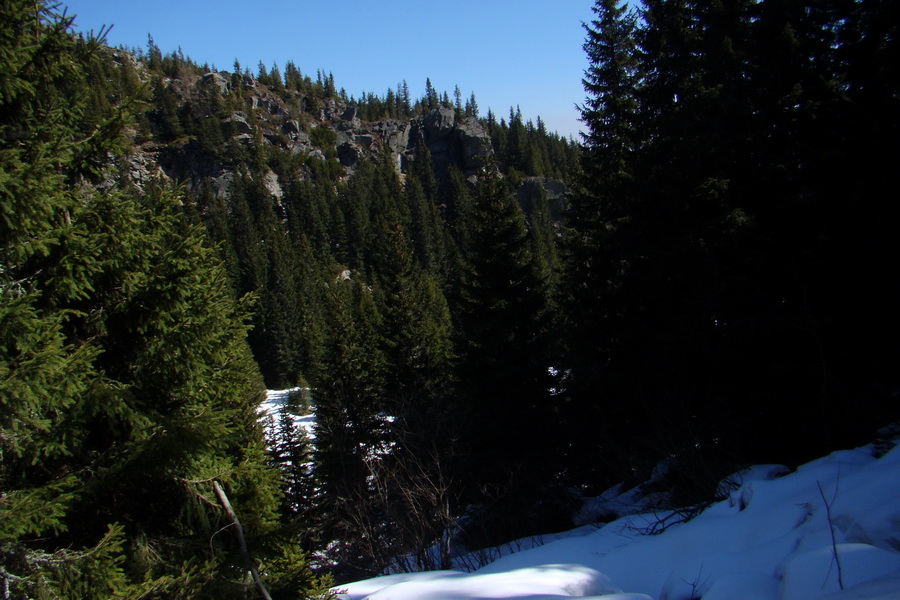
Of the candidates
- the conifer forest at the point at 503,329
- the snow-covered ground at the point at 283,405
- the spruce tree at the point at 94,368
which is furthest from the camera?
the snow-covered ground at the point at 283,405

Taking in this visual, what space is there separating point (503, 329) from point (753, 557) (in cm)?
947

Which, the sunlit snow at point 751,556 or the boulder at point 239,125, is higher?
the boulder at point 239,125

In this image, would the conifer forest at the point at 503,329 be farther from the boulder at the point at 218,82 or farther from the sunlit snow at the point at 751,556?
the boulder at the point at 218,82

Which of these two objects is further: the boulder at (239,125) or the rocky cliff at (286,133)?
the boulder at (239,125)

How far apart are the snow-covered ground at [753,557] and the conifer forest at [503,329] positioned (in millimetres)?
2071

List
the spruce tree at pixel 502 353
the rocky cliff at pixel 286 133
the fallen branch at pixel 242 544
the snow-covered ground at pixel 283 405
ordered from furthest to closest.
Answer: the rocky cliff at pixel 286 133, the snow-covered ground at pixel 283 405, the spruce tree at pixel 502 353, the fallen branch at pixel 242 544

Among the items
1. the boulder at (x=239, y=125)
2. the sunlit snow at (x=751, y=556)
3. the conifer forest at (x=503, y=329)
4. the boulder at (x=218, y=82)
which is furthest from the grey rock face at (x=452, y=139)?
the sunlit snow at (x=751, y=556)

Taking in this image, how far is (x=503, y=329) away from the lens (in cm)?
1343

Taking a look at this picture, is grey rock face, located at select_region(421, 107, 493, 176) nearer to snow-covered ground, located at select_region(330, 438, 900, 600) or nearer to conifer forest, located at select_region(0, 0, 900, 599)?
conifer forest, located at select_region(0, 0, 900, 599)

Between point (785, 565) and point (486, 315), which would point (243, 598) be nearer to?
point (785, 565)

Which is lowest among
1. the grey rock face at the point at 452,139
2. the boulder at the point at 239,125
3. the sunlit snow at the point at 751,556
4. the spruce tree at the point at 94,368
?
the sunlit snow at the point at 751,556

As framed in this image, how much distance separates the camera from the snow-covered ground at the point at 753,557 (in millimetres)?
3189

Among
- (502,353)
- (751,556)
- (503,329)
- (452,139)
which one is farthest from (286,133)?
(751,556)

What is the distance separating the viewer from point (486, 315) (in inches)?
547
